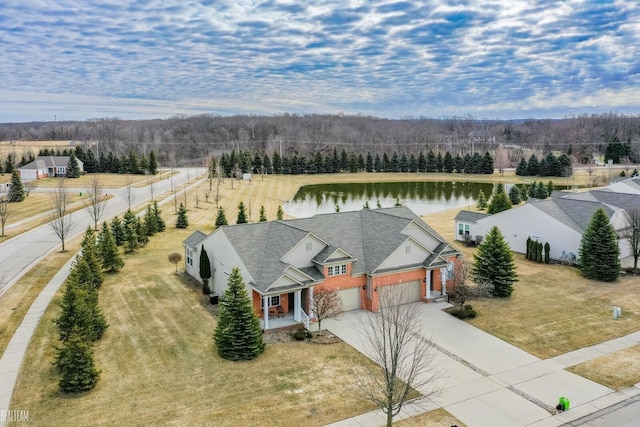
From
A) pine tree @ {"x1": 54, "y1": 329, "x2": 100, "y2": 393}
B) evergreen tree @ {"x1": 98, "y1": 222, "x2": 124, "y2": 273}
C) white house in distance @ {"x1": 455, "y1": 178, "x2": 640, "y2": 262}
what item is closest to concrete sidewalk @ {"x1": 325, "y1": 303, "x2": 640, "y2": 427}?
pine tree @ {"x1": 54, "y1": 329, "x2": 100, "y2": 393}

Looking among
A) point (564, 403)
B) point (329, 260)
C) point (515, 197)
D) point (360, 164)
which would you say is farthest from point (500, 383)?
point (360, 164)

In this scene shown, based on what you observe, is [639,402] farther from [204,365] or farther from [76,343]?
[76,343]

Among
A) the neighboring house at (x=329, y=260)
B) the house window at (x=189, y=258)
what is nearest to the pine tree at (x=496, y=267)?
the neighboring house at (x=329, y=260)

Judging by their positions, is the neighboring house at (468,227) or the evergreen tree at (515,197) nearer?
the neighboring house at (468,227)

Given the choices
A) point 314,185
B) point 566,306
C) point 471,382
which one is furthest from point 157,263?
point 314,185

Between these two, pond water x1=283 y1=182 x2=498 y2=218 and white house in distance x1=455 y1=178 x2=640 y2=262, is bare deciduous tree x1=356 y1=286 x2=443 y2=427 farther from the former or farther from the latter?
pond water x1=283 y1=182 x2=498 y2=218

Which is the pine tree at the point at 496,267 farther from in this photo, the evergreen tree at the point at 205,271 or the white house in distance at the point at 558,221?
the evergreen tree at the point at 205,271
